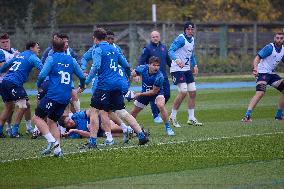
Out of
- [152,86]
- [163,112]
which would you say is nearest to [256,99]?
[152,86]

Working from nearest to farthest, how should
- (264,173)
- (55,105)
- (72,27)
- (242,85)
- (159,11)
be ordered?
1. (264,173)
2. (55,105)
3. (242,85)
4. (72,27)
5. (159,11)

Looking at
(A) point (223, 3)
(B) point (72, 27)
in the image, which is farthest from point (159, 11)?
(B) point (72, 27)

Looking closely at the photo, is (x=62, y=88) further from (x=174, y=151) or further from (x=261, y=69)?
(x=261, y=69)

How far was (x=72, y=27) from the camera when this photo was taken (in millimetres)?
47344

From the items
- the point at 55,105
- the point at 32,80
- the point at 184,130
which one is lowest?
the point at 32,80

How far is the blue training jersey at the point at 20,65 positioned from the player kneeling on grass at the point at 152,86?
2.15m

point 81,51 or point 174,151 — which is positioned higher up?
point 174,151

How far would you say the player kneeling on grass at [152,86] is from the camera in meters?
19.9

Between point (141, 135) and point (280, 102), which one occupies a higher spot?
point (141, 135)

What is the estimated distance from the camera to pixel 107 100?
1752 cm

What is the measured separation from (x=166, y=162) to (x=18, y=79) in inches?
217

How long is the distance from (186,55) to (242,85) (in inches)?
526

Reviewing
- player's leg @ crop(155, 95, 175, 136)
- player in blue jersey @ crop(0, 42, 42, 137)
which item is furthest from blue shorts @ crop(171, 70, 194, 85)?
player in blue jersey @ crop(0, 42, 42, 137)

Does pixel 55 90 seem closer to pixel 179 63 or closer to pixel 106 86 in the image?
pixel 106 86
